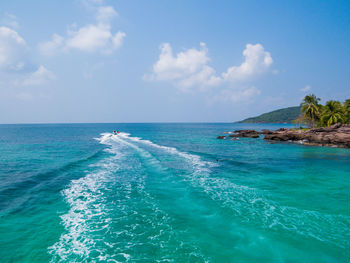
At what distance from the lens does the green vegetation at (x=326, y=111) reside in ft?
186

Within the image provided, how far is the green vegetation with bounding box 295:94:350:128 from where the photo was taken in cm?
5675

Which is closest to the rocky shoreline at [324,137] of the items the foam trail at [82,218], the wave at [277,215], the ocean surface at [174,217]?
the ocean surface at [174,217]

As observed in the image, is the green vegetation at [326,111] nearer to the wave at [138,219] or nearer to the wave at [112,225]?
the wave at [138,219]

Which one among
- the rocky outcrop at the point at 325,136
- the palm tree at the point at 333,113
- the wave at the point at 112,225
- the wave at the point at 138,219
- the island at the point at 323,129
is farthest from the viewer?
the palm tree at the point at 333,113

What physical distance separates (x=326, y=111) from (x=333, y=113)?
219 cm

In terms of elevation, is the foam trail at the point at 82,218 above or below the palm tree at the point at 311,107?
below

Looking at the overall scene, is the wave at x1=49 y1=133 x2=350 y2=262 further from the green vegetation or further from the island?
the green vegetation

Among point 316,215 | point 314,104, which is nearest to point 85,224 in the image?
point 316,215

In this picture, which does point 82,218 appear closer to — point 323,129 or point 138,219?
point 138,219

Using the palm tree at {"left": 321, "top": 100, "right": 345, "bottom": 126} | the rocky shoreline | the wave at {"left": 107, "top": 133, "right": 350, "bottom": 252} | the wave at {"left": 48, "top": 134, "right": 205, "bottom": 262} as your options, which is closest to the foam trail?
the wave at {"left": 48, "top": 134, "right": 205, "bottom": 262}

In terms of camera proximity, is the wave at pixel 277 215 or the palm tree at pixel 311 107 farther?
the palm tree at pixel 311 107

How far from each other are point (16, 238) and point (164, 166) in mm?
16110

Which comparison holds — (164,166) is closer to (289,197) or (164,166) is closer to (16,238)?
(289,197)

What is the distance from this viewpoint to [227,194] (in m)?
14.3
